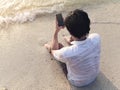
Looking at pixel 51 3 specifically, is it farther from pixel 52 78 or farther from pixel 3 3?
pixel 52 78

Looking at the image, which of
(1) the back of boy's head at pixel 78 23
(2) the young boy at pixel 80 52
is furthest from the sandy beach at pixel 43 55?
(1) the back of boy's head at pixel 78 23

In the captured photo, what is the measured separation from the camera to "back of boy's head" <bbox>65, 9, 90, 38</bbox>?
2393 mm

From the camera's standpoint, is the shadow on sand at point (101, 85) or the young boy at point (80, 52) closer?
the young boy at point (80, 52)

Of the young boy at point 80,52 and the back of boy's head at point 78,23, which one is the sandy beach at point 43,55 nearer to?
the young boy at point 80,52

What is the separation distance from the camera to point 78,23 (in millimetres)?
2393

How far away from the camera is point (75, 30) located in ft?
7.93

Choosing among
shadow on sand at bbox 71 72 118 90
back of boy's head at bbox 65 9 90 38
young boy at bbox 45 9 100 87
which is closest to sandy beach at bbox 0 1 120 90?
shadow on sand at bbox 71 72 118 90

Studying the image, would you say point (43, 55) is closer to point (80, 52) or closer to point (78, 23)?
point (80, 52)

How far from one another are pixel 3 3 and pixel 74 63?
1.35 metres

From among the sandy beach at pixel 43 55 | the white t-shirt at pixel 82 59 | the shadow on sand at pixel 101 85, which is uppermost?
the white t-shirt at pixel 82 59

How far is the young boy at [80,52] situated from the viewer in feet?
7.89

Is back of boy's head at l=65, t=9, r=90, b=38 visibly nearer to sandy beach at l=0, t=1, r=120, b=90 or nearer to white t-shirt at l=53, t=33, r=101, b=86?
white t-shirt at l=53, t=33, r=101, b=86

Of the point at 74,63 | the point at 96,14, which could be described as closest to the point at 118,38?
the point at 96,14

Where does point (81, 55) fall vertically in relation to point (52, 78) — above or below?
above
